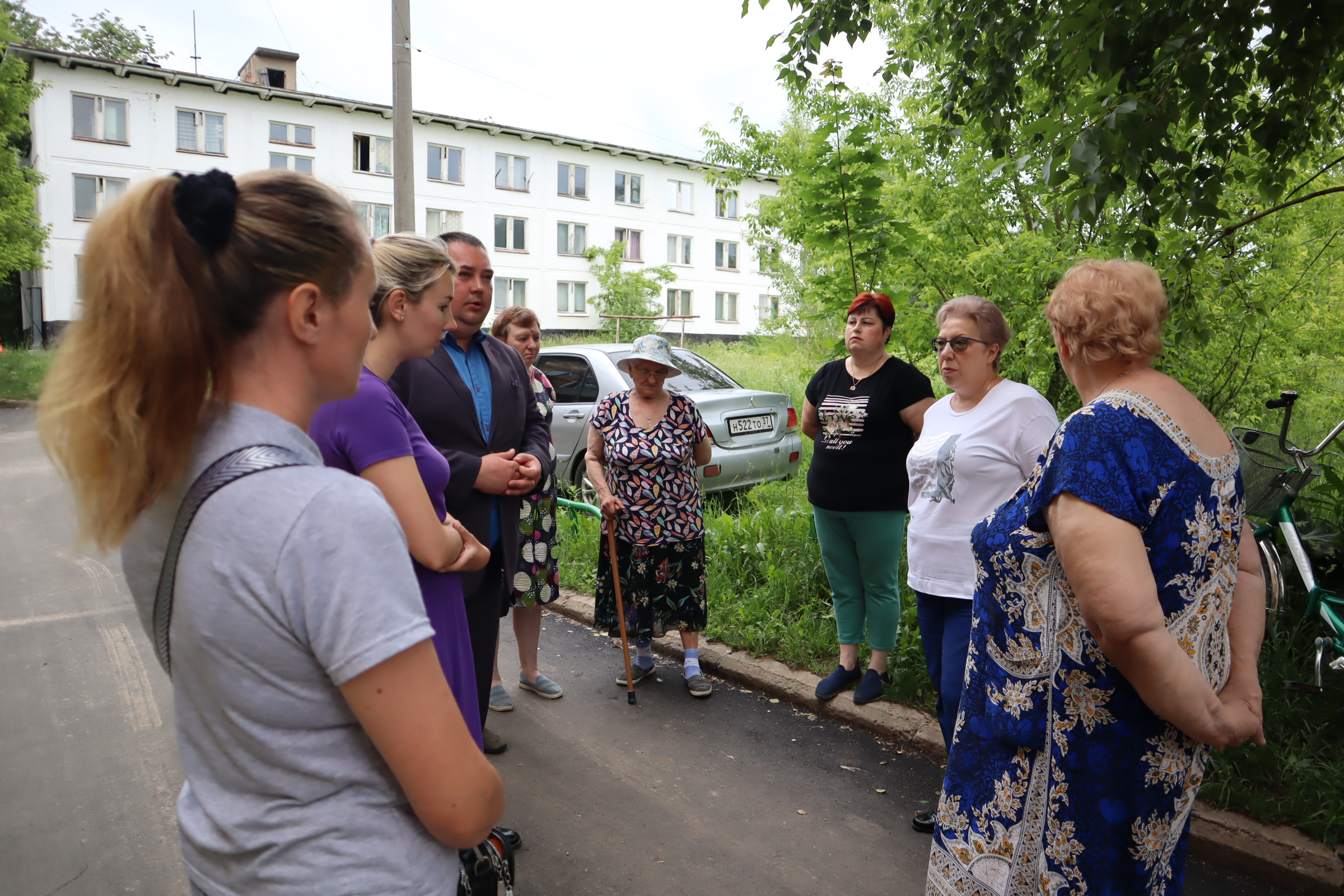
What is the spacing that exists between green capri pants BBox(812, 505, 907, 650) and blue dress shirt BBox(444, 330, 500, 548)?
6.31 ft

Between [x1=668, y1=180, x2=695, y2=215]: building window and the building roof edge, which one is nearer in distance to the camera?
the building roof edge

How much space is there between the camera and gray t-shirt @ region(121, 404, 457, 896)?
0.99 meters

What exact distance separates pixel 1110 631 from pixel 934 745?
2.57m

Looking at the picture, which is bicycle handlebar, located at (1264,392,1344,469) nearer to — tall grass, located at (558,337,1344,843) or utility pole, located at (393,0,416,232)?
tall grass, located at (558,337,1344,843)

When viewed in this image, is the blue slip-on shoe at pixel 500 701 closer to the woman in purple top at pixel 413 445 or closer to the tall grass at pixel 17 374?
the woman in purple top at pixel 413 445

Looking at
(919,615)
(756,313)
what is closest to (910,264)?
(919,615)

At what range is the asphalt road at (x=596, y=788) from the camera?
3123mm

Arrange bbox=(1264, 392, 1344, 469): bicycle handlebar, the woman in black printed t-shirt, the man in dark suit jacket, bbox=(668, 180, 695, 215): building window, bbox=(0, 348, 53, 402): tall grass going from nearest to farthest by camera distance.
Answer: the man in dark suit jacket
bbox=(1264, 392, 1344, 469): bicycle handlebar
the woman in black printed t-shirt
bbox=(0, 348, 53, 402): tall grass
bbox=(668, 180, 695, 215): building window

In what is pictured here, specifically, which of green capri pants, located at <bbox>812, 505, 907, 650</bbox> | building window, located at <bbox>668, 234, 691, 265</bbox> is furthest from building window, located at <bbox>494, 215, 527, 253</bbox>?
green capri pants, located at <bbox>812, 505, 907, 650</bbox>

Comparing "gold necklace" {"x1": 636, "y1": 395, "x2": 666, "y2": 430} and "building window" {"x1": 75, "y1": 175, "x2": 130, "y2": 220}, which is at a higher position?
"building window" {"x1": 75, "y1": 175, "x2": 130, "y2": 220}

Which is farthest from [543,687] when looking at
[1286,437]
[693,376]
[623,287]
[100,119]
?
[623,287]

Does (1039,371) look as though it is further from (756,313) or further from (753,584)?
(756,313)

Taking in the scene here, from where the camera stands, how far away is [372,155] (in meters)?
40.8

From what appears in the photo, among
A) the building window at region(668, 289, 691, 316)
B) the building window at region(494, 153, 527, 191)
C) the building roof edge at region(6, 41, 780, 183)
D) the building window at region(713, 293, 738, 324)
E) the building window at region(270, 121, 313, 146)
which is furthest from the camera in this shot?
the building window at region(713, 293, 738, 324)
